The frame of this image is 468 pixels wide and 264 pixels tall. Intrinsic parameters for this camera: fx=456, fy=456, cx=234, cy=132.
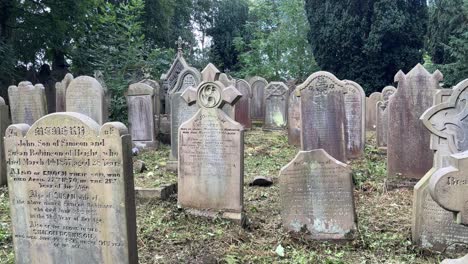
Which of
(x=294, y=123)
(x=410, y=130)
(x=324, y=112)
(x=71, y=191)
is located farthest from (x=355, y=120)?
(x=71, y=191)

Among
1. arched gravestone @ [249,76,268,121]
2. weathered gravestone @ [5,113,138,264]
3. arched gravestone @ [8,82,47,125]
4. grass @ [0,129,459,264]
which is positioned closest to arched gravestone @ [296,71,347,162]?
grass @ [0,129,459,264]

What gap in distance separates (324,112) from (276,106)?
284 inches

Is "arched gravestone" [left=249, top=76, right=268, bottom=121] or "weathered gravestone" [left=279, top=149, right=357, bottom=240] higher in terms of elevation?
"arched gravestone" [left=249, top=76, right=268, bottom=121]

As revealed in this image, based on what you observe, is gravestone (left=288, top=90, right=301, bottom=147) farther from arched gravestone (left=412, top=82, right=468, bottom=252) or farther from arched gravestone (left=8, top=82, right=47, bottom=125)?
arched gravestone (left=412, top=82, right=468, bottom=252)

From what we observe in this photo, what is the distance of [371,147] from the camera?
11.0 m

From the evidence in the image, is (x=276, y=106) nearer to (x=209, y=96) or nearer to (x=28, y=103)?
(x=28, y=103)

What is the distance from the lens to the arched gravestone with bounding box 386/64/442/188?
716cm

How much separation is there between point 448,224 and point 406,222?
34.0 inches

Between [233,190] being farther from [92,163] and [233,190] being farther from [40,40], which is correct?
[40,40]

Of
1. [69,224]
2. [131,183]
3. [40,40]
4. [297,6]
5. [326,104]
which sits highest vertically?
[297,6]

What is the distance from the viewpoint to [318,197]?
4977 millimetres

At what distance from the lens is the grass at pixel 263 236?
4.55 metres

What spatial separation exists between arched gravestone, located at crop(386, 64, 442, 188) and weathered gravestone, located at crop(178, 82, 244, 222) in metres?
2.77

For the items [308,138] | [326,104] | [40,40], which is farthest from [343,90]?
[40,40]
